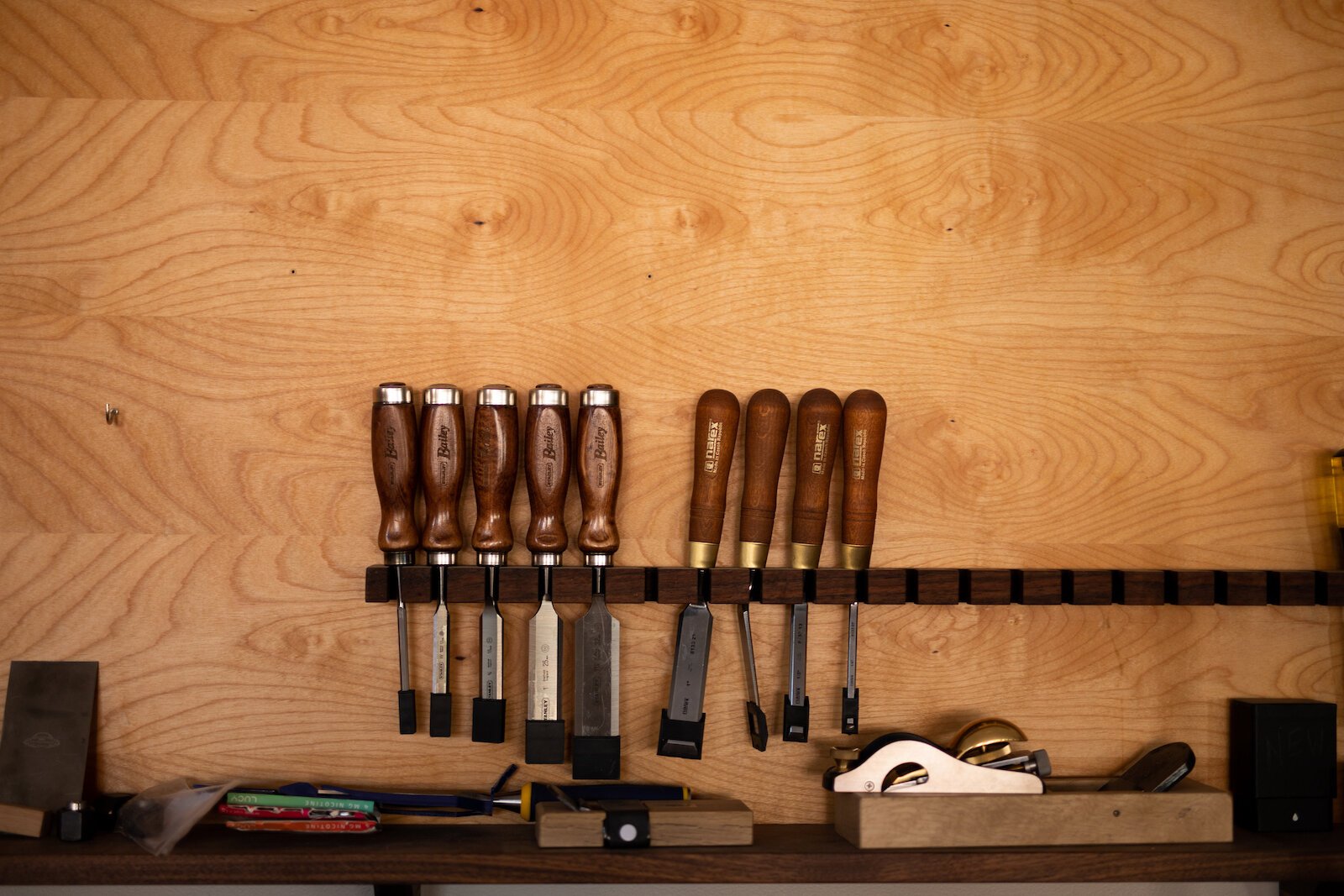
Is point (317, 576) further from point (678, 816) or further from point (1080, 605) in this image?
point (1080, 605)

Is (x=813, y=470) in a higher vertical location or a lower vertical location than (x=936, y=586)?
higher

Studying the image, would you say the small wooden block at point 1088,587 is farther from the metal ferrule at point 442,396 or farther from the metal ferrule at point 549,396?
the metal ferrule at point 442,396

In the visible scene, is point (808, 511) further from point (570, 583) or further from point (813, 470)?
point (570, 583)

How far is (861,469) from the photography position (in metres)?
1.56

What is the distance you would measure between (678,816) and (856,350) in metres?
0.77

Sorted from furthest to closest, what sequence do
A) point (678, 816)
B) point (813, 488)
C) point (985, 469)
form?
point (985, 469) < point (813, 488) < point (678, 816)

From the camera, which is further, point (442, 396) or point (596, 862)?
point (442, 396)

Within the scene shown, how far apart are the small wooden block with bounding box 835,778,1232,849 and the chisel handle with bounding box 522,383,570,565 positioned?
1.89 ft

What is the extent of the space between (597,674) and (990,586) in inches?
24.2

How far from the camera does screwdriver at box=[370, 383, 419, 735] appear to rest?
4.99 feet

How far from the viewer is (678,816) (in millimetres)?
1440

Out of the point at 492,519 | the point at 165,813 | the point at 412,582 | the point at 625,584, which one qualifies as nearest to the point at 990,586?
the point at 625,584

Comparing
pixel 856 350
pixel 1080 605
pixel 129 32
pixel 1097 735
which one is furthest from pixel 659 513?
pixel 129 32

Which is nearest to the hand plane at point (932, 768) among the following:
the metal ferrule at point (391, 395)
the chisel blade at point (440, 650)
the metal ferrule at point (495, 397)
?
the chisel blade at point (440, 650)
